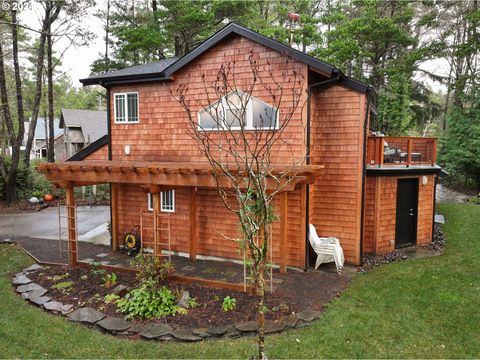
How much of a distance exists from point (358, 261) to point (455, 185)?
15.1 m

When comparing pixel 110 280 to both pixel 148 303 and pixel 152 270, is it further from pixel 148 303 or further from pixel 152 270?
pixel 148 303

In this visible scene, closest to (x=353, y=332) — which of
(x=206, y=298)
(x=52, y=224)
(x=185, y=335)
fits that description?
(x=185, y=335)

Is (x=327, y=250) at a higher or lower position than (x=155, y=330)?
higher

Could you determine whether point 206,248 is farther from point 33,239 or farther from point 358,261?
point 33,239

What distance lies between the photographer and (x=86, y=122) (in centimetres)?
3256

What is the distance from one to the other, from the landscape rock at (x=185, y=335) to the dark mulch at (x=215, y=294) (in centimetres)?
22

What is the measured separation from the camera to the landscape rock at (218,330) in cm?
565

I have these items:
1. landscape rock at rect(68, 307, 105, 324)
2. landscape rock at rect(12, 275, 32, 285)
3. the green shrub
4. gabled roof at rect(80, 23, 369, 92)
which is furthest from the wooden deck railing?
landscape rock at rect(12, 275, 32, 285)

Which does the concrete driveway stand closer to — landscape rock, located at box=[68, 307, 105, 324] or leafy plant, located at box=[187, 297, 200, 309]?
landscape rock, located at box=[68, 307, 105, 324]

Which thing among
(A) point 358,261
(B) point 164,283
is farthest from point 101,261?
(A) point 358,261

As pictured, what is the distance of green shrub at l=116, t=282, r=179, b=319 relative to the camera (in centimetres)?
630

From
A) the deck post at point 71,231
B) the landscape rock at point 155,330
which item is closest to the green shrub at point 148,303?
the landscape rock at point 155,330

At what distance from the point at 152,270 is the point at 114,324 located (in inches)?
57.7

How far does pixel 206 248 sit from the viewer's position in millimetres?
9766
